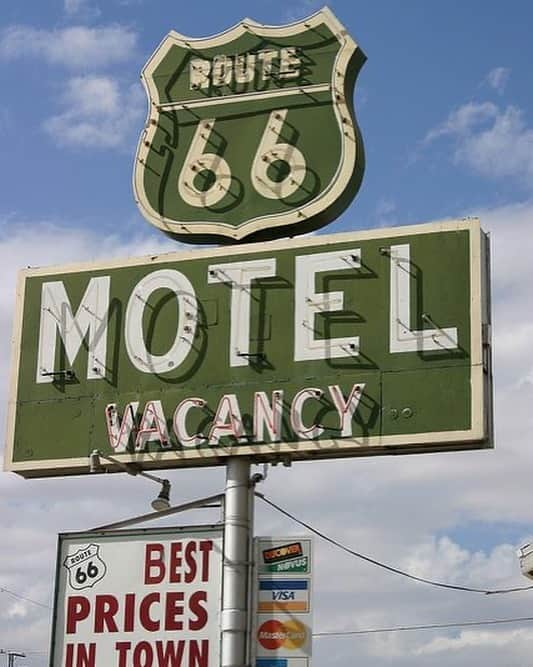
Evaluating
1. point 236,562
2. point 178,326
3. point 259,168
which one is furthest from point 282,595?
point 259,168

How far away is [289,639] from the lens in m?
18.6

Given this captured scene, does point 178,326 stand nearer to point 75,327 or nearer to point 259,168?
point 75,327

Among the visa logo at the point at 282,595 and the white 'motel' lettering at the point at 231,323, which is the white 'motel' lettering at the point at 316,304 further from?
the visa logo at the point at 282,595

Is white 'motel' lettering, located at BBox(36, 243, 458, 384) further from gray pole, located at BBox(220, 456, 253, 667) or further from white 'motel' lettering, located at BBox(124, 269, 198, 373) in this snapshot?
gray pole, located at BBox(220, 456, 253, 667)

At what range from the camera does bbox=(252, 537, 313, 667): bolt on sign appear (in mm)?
18562

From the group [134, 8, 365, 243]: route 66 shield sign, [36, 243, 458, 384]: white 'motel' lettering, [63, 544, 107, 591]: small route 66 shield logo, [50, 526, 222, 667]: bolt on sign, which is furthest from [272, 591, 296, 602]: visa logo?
[134, 8, 365, 243]: route 66 shield sign

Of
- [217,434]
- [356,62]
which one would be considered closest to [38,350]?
[217,434]

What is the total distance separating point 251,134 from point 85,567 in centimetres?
626

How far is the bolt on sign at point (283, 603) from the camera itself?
18.6 meters

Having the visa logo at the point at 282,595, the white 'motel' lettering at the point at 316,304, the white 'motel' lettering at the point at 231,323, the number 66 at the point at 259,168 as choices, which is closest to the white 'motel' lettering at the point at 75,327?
the white 'motel' lettering at the point at 231,323

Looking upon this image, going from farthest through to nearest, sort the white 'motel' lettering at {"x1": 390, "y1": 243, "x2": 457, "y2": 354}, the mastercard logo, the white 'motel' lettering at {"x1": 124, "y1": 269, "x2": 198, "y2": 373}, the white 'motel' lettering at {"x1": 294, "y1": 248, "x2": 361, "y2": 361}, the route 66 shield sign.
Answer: the route 66 shield sign < the white 'motel' lettering at {"x1": 124, "y1": 269, "x2": 198, "y2": 373} < the white 'motel' lettering at {"x1": 294, "y1": 248, "x2": 361, "y2": 361} < the white 'motel' lettering at {"x1": 390, "y1": 243, "x2": 457, "y2": 354} < the mastercard logo

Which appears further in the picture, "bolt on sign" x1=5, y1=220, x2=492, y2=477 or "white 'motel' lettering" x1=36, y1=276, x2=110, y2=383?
"white 'motel' lettering" x1=36, y1=276, x2=110, y2=383

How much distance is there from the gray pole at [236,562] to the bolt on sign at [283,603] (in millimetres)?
159

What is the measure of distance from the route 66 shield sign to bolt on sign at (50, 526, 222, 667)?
4302 mm
